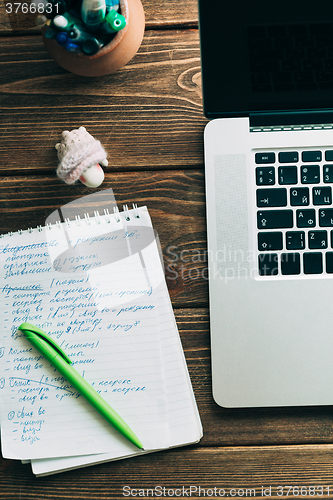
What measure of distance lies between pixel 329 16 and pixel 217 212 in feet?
0.85

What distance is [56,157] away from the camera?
0.49 m

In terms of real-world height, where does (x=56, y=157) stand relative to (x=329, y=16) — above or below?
below

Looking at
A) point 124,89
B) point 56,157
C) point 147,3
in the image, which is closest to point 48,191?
point 56,157

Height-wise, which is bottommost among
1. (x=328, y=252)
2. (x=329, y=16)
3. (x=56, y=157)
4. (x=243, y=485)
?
(x=243, y=485)

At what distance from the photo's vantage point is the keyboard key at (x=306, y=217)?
447 millimetres

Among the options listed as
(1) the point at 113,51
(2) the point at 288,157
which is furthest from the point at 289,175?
(1) the point at 113,51

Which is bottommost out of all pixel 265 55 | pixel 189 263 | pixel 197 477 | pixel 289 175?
pixel 197 477

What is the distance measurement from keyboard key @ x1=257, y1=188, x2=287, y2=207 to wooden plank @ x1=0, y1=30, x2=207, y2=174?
0.10 m

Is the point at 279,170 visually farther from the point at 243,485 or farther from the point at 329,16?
the point at 243,485

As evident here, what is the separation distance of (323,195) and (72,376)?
41 cm

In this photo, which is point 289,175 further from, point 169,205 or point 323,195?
point 169,205

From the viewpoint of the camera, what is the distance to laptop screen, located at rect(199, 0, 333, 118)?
40 centimetres

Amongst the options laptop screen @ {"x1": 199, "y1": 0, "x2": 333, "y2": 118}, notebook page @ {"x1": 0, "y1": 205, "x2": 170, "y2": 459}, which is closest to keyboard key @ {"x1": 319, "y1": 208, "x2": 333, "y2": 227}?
laptop screen @ {"x1": 199, "y1": 0, "x2": 333, "y2": 118}

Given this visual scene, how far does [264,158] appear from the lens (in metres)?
0.45
